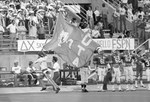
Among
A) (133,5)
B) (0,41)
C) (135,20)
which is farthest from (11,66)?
(133,5)

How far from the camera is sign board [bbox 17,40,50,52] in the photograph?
32719mm

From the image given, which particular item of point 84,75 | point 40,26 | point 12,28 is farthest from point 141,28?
point 84,75

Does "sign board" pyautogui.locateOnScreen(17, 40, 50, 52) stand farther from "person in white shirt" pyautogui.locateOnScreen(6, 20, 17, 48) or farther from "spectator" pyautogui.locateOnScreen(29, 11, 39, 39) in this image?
"person in white shirt" pyautogui.locateOnScreen(6, 20, 17, 48)

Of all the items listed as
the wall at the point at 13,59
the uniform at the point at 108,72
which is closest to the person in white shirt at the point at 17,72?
the wall at the point at 13,59

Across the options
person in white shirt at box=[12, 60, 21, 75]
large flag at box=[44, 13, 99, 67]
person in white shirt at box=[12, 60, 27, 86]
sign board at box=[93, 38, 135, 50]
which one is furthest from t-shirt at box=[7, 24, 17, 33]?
large flag at box=[44, 13, 99, 67]

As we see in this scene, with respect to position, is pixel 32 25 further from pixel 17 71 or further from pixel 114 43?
pixel 114 43

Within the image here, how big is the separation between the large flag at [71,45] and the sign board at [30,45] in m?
5.97

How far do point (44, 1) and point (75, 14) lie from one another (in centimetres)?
321

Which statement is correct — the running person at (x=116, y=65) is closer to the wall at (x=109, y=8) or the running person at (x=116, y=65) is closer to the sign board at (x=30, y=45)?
the sign board at (x=30, y=45)

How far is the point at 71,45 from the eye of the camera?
26.5 meters

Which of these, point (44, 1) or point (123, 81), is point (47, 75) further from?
point (44, 1)

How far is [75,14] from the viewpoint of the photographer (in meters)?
39.1

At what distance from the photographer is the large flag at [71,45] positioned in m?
26.4

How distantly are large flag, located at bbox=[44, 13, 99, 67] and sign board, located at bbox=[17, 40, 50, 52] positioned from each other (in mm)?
5967
